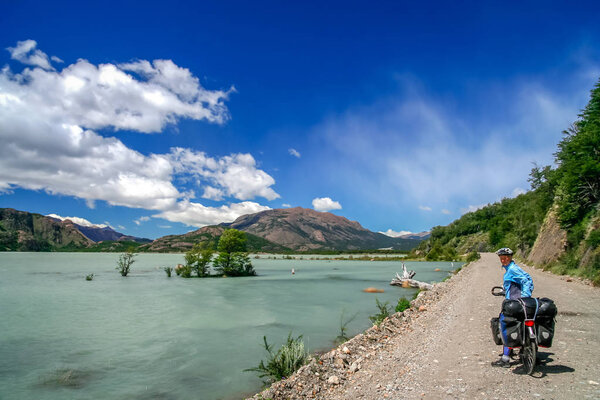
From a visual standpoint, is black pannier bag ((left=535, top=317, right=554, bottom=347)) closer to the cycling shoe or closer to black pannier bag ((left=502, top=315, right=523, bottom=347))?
black pannier bag ((left=502, top=315, right=523, bottom=347))

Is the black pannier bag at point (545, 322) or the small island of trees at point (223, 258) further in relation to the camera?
the small island of trees at point (223, 258)

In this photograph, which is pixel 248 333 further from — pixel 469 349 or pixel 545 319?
pixel 545 319

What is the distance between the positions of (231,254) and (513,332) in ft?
181

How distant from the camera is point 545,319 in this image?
597cm

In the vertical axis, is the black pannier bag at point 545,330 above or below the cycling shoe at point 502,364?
above

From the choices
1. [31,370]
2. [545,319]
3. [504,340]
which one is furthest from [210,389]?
[545,319]

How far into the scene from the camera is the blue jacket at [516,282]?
21.2 ft

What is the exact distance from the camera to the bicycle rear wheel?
606cm

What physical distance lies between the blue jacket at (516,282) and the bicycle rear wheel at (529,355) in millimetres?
827

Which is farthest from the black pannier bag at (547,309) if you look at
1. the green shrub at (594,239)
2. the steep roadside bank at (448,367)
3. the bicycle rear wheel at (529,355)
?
the green shrub at (594,239)

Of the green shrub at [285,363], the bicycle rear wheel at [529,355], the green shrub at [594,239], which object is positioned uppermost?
the green shrub at [594,239]

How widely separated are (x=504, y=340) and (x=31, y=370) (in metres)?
15.8

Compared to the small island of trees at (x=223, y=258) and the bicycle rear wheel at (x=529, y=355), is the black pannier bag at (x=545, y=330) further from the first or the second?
the small island of trees at (x=223, y=258)

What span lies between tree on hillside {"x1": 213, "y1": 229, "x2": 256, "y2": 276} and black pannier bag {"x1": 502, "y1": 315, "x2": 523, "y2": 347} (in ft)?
174
